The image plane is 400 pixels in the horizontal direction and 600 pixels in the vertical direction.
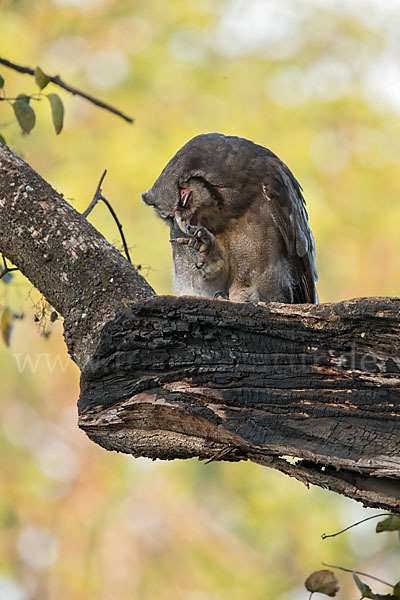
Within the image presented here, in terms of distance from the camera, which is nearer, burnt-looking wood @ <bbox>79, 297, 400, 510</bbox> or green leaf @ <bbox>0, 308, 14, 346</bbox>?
burnt-looking wood @ <bbox>79, 297, 400, 510</bbox>

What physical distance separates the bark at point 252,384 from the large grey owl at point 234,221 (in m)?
1.41

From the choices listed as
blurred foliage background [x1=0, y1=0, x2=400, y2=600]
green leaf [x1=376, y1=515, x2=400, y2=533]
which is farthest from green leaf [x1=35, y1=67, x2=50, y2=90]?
blurred foliage background [x1=0, y1=0, x2=400, y2=600]

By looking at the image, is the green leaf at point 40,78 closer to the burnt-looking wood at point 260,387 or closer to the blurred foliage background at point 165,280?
the burnt-looking wood at point 260,387

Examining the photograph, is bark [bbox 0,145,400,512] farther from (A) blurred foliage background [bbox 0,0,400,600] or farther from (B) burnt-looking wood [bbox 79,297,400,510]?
(A) blurred foliage background [bbox 0,0,400,600]

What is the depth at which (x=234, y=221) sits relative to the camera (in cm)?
406

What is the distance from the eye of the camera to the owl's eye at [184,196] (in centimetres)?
379

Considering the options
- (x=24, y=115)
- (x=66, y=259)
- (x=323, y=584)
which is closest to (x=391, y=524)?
(x=323, y=584)

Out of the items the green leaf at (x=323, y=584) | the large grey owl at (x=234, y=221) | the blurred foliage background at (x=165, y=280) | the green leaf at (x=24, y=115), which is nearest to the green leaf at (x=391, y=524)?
the green leaf at (x=323, y=584)

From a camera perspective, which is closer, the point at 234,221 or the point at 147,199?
the point at 147,199

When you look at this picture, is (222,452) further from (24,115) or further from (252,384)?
(24,115)

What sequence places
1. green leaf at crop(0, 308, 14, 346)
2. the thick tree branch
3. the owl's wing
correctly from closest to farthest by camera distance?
the thick tree branch, green leaf at crop(0, 308, 14, 346), the owl's wing

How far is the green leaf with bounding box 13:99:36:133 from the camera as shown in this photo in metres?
3.03

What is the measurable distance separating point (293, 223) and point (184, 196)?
2.38ft

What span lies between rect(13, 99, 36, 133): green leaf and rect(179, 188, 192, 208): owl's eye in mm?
998
